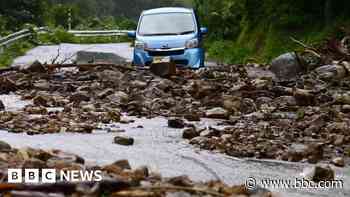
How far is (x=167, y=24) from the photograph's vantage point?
19.9 m

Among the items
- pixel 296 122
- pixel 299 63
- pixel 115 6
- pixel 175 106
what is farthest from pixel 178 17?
pixel 115 6

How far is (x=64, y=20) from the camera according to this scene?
2420 inches

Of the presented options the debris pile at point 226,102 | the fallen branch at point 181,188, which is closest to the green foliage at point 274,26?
the debris pile at point 226,102

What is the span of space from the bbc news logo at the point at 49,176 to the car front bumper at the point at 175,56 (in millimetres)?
13052

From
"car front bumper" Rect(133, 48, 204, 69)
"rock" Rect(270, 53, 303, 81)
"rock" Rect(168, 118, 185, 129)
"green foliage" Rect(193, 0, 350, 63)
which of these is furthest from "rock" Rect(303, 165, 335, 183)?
"green foliage" Rect(193, 0, 350, 63)

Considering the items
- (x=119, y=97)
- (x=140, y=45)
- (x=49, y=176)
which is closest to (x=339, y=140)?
(x=49, y=176)

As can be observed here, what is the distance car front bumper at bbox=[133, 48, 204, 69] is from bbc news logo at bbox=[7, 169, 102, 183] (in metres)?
13.1

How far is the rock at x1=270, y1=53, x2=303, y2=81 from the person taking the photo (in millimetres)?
16438

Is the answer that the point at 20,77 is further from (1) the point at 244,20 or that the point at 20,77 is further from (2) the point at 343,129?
(1) the point at 244,20

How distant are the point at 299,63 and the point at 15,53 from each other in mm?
15334

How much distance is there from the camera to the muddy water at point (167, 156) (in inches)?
301

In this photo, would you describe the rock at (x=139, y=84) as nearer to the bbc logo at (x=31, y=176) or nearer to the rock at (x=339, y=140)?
the rock at (x=339, y=140)

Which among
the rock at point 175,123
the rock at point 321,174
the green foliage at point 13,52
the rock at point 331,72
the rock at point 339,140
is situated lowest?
the green foliage at point 13,52

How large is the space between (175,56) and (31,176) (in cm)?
1340
